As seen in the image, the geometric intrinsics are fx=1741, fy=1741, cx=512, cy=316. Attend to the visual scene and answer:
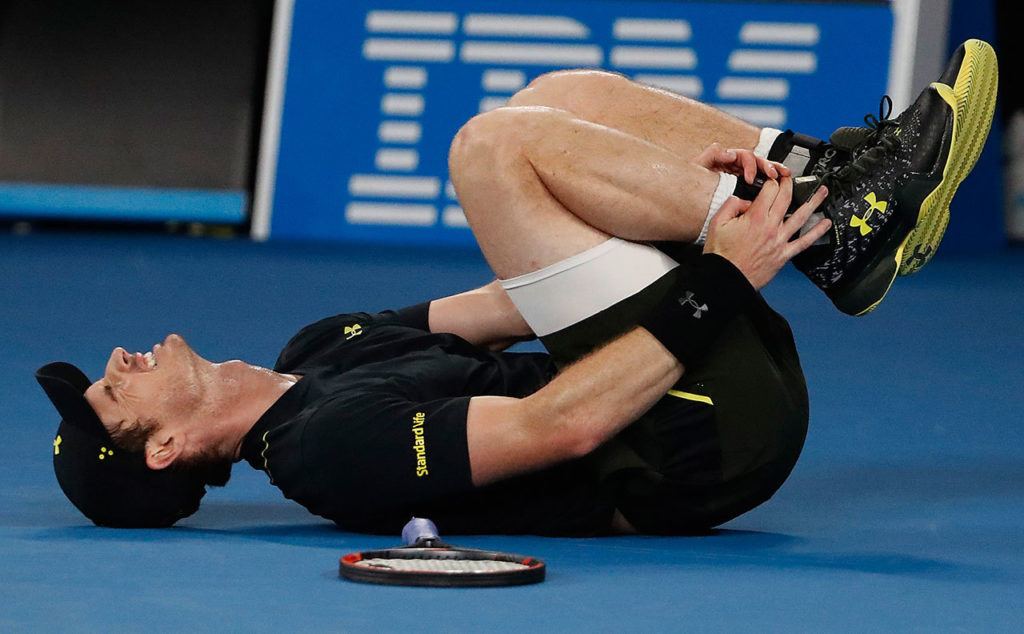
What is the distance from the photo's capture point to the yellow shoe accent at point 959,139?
11.5 feet

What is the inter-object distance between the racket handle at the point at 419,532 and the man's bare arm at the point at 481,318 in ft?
2.63

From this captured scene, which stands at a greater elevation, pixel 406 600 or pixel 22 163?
pixel 22 163

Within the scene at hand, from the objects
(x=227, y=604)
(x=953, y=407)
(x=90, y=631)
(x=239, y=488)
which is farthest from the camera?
Result: (x=953, y=407)

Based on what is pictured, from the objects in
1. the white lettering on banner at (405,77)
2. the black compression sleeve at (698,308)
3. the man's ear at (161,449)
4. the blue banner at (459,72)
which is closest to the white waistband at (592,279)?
the black compression sleeve at (698,308)

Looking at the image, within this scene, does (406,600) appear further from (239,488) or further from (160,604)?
(239,488)

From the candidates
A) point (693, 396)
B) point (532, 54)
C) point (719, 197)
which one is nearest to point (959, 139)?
point (719, 197)

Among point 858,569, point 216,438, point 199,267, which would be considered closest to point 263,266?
point 199,267

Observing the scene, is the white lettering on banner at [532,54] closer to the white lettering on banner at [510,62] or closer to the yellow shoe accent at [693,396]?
the white lettering on banner at [510,62]

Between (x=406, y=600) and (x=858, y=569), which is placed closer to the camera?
(x=406, y=600)

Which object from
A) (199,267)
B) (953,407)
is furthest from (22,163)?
(953,407)

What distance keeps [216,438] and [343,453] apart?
0.37 m

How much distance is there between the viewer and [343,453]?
3.12m

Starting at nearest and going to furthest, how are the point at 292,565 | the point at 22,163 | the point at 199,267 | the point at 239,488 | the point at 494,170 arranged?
the point at 292,565 → the point at 494,170 → the point at 239,488 → the point at 199,267 → the point at 22,163

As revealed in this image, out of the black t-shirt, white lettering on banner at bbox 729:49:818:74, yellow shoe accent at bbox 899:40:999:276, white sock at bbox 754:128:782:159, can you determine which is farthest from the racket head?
white lettering on banner at bbox 729:49:818:74
